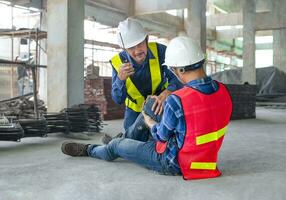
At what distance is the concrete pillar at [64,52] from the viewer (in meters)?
9.31

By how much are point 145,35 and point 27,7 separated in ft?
43.2

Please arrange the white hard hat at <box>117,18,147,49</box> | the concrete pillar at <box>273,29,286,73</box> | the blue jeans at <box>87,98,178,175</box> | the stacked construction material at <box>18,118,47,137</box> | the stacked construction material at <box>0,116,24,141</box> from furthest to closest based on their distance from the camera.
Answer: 1. the concrete pillar at <box>273,29,286,73</box>
2. the stacked construction material at <box>18,118,47,137</box>
3. the stacked construction material at <box>0,116,24,141</box>
4. the white hard hat at <box>117,18,147,49</box>
5. the blue jeans at <box>87,98,178,175</box>

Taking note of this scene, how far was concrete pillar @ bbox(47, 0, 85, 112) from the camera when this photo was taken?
9.31 metres

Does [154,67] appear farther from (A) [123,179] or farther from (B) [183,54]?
(A) [123,179]

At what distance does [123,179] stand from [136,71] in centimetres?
151

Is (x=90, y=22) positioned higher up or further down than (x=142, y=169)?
higher up

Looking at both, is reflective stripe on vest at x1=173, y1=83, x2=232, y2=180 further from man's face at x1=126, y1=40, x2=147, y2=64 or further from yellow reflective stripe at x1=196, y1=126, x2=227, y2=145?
man's face at x1=126, y1=40, x2=147, y2=64

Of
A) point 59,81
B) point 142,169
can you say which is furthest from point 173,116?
point 59,81

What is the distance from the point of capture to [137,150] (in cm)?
438

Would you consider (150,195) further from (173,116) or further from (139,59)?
(139,59)

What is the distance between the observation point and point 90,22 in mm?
21328

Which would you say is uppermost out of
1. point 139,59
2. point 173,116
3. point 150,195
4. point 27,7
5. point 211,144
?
point 27,7

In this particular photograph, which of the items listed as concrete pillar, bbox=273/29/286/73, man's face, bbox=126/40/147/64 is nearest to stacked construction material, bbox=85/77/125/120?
man's face, bbox=126/40/147/64

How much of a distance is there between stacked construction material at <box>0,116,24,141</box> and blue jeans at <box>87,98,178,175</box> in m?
1.46
